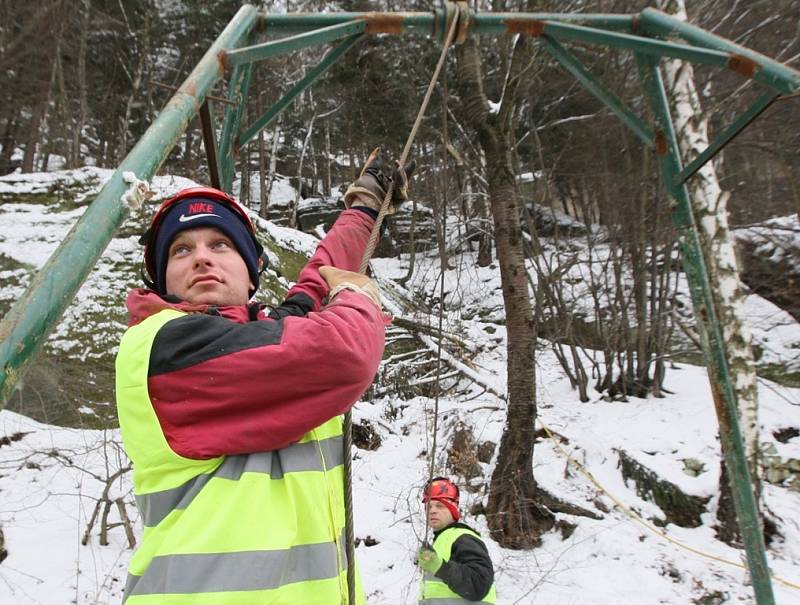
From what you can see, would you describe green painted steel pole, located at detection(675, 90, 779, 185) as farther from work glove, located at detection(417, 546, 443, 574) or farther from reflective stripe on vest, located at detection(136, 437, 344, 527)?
work glove, located at detection(417, 546, 443, 574)

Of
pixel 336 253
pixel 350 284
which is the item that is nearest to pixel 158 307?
pixel 350 284

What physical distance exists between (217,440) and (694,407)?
7.03m

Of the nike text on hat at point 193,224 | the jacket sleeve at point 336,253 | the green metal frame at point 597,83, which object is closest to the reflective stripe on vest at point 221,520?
the nike text on hat at point 193,224

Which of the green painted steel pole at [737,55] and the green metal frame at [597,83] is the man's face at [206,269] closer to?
the green metal frame at [597,83]

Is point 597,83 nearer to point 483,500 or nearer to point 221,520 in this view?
point 221,520

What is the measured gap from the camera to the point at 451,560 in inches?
102

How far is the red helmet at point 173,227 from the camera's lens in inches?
49.0

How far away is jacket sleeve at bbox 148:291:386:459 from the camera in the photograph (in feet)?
2.94

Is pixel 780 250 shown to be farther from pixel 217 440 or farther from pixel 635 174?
pixel 217 440

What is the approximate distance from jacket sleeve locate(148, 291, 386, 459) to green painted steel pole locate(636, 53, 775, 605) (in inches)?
71.4

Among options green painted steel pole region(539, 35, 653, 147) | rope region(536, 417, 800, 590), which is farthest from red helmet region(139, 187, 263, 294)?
rope region(536, 417, 800, 590)

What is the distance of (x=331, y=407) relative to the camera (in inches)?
37.7

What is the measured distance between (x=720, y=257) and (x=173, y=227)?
442 centimetres

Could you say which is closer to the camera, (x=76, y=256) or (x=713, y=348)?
(x=76, y=256)
